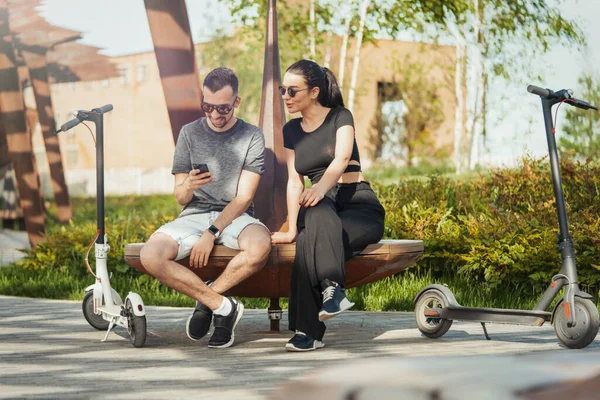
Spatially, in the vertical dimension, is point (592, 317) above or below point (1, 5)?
below

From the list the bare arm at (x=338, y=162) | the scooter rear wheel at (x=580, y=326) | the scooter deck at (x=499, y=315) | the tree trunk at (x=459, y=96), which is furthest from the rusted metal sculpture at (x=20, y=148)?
the tree trunk at (x=459, y=96)

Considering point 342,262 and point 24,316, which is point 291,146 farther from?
point 24,316

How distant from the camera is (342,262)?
457 cm

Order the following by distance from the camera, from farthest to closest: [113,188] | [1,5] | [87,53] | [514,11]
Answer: [113,188] → [87,53] → [514,11] → [1,5]

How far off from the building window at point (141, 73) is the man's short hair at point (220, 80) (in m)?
33.7

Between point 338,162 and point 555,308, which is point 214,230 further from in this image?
point 555,308

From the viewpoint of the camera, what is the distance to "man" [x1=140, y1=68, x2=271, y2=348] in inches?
184

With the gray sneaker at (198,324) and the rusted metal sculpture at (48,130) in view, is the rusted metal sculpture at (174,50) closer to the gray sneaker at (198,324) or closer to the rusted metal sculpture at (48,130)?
the gray sneaker at (198,324)

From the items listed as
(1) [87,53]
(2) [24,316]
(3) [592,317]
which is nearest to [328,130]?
(3) [592,317]

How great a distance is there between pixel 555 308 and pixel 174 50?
3855 millimetres

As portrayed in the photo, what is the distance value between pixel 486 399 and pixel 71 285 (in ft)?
25.2

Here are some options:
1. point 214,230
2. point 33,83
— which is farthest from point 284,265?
point 33,83

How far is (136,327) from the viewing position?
4762mm

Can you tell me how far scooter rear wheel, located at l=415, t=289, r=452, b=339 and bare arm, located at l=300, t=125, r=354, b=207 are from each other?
90 centimetres
